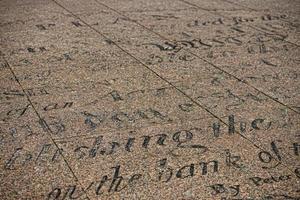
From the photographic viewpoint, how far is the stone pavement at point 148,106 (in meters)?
3.49

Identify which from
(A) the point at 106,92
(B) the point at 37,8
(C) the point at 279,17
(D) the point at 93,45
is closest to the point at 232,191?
(A) the point at 106,92

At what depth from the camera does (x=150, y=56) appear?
240 inches

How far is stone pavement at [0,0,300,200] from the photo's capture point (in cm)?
349

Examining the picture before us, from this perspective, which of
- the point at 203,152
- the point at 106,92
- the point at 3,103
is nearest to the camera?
the point at 203,152

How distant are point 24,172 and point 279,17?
19.5ft

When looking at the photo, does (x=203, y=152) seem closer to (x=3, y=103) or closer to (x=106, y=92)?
(x=106, y=92)

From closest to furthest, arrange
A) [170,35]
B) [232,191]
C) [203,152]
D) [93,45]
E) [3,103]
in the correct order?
[232,191] → [203,152] → [3,103] → [93,45] → [170,35]

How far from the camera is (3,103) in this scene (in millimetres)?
4684

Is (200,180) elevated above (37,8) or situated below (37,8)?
above

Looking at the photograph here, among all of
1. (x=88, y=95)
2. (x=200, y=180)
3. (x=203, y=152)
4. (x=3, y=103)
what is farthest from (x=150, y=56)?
(x=200, y=180)

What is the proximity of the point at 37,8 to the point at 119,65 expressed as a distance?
3.26 meters

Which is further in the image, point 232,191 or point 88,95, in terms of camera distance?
point 88,95

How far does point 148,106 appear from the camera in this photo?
4.71 m

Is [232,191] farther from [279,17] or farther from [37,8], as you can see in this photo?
[37,8]
